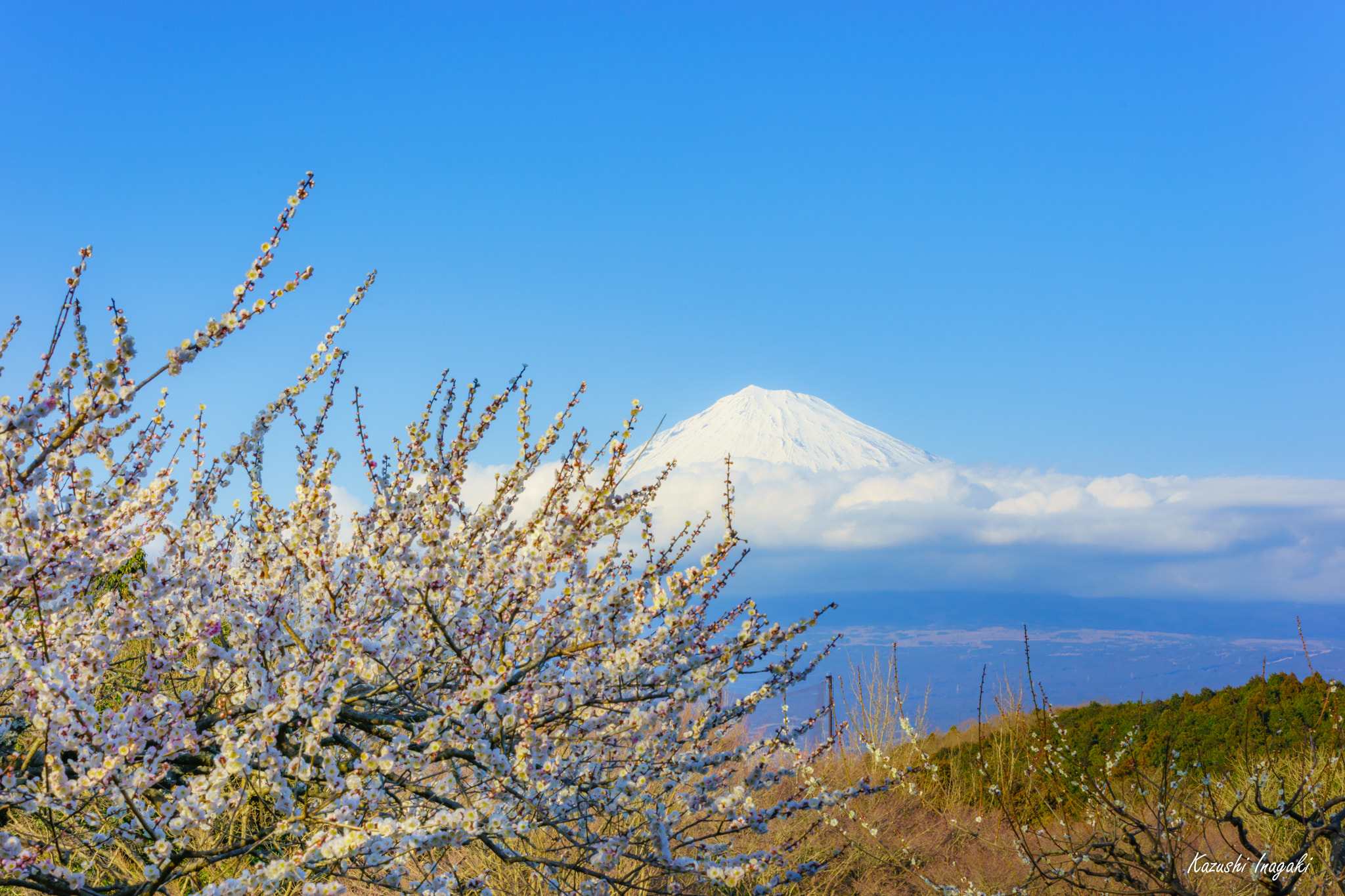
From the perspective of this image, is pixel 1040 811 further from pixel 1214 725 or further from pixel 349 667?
pixel 349 667

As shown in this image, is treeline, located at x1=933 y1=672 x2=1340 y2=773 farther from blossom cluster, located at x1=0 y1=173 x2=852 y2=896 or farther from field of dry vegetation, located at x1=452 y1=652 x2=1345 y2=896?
blossom cluster, located at x1=0 y1=173 x2=852 y2=896

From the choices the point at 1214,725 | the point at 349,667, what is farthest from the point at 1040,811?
the point at 349,667

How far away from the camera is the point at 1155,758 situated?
880cm

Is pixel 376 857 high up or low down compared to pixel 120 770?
down

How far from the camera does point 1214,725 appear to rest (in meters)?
9.15

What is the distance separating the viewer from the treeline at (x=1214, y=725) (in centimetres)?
855

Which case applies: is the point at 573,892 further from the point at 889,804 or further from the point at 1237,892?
the point at 889,804

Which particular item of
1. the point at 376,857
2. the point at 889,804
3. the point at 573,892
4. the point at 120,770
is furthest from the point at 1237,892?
the point at 120,770

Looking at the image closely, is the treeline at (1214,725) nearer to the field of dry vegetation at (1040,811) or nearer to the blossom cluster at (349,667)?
the field of dry vegetation at (1040,811)

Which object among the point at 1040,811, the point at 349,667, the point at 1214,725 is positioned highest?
the point at 349,667

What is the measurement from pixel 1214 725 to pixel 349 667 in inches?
395

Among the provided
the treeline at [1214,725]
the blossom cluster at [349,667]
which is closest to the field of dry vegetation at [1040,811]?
the treeline at [1214,725]

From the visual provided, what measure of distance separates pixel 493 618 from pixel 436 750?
0.58 metres

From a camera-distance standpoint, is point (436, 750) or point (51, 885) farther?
point (436, 750)
